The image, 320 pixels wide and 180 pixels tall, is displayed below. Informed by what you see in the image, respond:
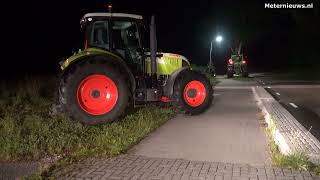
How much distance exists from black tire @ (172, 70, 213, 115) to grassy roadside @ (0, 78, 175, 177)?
0.50m

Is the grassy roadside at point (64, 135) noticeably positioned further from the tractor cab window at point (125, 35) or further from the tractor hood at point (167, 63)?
the tractor cab window at point (125, 35)

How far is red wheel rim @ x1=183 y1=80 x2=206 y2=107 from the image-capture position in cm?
1126

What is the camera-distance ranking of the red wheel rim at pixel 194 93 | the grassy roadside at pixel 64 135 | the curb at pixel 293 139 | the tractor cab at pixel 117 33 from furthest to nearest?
1. the red wheel rim at pixel 194 93
2. the tractor cab at pixel 117 33
3. the grassy roadside at pixel 64 135
4. the curb at pixel 293 139

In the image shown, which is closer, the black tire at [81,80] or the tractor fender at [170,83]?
the black tire at [81,80]

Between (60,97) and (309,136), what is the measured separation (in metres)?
5.32

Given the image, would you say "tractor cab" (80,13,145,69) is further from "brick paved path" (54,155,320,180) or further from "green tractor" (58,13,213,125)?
"brick paved path" (54,155,320,180)

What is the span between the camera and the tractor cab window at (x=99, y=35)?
1033cm

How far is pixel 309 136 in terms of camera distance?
8445 mm

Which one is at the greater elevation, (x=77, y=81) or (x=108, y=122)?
(x=77, y=81)

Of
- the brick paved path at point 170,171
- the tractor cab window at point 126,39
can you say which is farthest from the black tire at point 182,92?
the brick paved path at point 170,171

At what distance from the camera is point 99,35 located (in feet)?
34.1

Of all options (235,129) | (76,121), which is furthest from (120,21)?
(235,129)

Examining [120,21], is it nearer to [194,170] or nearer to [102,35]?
[102,35]

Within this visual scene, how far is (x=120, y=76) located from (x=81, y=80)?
88 centimetres
